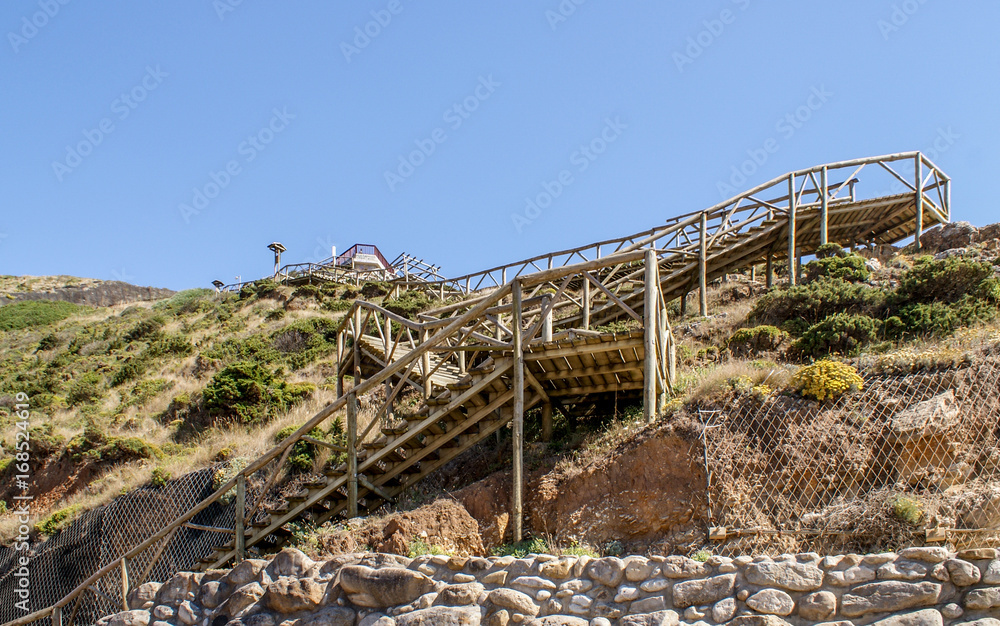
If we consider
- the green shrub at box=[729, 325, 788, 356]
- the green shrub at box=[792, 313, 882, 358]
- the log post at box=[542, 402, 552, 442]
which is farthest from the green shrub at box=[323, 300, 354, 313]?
the green shrub at box=[792, 313, 882, 358]

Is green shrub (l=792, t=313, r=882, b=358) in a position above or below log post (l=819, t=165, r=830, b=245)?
below

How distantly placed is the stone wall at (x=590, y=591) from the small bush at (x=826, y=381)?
10.4 feet

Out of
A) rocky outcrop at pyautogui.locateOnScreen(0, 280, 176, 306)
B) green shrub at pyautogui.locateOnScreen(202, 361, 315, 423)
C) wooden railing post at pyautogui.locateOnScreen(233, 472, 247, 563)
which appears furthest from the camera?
rocky outcrop at pyautogui.locateOnScreen(0, 280, 176, 306)

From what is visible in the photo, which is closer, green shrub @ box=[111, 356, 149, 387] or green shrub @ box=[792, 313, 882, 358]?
green shrub @ box=[792, 313, 882, 358]

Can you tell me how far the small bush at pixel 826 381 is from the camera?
30.1 ft

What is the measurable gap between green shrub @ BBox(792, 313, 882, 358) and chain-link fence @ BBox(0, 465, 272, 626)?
32.9 ft

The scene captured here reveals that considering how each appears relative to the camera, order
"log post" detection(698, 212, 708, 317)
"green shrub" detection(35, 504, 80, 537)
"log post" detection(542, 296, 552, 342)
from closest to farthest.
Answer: "log post" detection(542, 296, 552, 342), "green shrub" detection(35, 504, 80, 537), "log post" detection(698, 212, 708, 317)

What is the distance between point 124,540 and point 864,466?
12.4 meters

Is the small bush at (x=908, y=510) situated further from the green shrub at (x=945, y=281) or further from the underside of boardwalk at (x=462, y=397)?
the green shrub at (x=945, y=281)

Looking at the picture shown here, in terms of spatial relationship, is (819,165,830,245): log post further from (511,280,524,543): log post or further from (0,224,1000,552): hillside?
(511,280,524,543): log post

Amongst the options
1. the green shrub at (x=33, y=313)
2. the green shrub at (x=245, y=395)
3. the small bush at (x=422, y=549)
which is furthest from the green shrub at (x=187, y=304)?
the small bush at (x=422, y=549)

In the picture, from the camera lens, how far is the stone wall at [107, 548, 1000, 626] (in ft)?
19.7

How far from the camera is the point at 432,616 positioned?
7531mm

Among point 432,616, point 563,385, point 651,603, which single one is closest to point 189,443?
point 563,385
